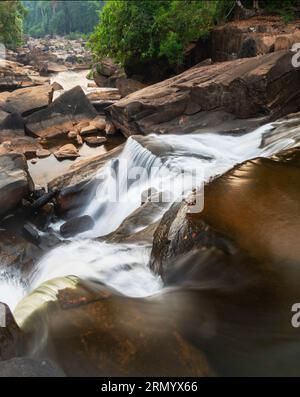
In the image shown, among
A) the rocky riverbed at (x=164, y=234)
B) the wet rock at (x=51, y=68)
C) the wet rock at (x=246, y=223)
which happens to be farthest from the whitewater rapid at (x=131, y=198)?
the wet rock at (x=51, y=68)

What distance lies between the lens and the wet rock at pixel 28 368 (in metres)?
2.86

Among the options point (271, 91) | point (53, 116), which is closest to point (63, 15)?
point (53, 116)

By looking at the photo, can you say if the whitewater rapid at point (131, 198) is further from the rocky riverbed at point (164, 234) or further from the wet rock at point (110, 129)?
the wet rock at point (110, 129)

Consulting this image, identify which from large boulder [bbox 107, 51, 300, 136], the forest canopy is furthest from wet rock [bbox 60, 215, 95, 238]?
the forest canopy

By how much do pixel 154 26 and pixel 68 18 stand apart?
7482cm

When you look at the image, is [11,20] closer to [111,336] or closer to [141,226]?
[141,226]

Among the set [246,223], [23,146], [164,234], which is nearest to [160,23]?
[23,146]

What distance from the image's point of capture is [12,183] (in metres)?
8.10

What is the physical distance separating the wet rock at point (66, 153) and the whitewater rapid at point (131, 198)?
2.89 metres

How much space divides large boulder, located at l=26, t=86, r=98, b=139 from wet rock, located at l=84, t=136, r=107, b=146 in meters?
1.27

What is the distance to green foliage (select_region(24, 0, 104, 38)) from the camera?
7825 centimetres
